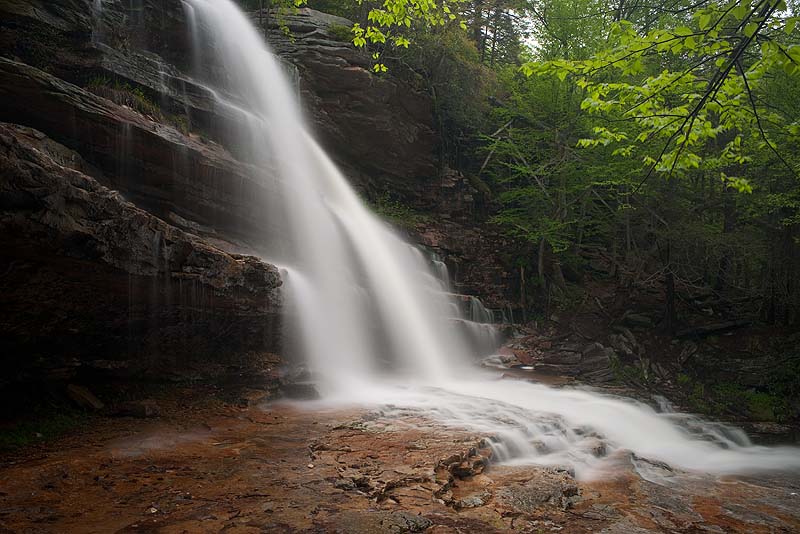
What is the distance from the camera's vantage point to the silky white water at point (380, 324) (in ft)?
25.7

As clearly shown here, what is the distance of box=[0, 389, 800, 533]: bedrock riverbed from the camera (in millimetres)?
3793

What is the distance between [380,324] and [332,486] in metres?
7.77

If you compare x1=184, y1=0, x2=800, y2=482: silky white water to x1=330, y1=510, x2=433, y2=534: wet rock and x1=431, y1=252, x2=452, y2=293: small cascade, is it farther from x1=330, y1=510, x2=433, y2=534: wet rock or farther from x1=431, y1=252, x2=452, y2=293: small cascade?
x1=330, y1=510, x2=433, y2=534: wet rock

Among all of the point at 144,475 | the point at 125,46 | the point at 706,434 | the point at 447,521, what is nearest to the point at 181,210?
the point at 125,46

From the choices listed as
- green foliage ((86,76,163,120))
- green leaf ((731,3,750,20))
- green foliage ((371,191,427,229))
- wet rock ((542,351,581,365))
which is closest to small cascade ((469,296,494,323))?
wet rock ((542,351,581,365))

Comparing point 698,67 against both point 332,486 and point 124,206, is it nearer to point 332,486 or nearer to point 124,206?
point 332,486

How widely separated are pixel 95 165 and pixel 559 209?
13502 mm

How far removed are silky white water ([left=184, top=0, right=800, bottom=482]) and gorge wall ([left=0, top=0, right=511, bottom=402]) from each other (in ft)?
2.75

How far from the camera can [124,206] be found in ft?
22.6

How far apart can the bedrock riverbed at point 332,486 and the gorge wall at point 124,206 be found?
61.0 inches

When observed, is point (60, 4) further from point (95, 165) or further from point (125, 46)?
point (95, 165)

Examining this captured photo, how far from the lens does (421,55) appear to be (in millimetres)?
18438

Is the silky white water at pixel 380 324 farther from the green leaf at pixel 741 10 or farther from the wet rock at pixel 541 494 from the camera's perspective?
the green leaf at pixel 741 10

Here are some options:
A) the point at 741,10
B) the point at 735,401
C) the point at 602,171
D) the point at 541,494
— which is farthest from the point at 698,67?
the point at 602,171
